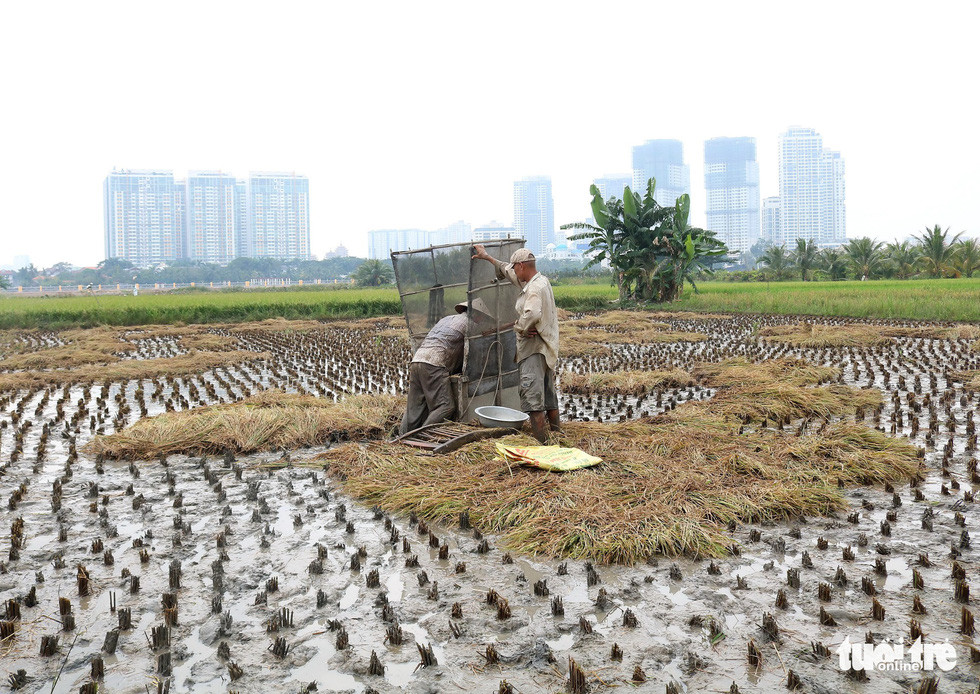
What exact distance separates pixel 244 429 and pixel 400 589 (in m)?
3.68

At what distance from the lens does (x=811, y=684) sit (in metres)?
2.81

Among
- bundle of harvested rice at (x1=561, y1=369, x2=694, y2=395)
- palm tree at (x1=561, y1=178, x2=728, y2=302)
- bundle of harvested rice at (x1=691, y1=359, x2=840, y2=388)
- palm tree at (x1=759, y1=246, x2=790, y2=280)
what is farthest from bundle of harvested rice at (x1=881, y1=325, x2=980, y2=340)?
palm tree at (x1=759, y1=246, x2=790, y2=280)

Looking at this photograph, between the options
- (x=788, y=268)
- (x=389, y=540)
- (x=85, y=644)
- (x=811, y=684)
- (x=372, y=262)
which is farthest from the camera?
(x=372, y=262)

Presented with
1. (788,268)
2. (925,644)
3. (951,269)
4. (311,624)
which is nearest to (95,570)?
(311,624)

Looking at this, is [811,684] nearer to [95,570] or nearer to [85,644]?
[85,644]

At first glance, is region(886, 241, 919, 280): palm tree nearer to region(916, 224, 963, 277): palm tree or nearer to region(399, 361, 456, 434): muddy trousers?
region(916, 224, 963, 277): palm tree

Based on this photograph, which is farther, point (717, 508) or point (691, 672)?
point (717, 508)

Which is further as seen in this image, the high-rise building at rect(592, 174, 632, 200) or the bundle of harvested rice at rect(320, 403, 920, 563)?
the high-rise building at rect(592, 174, 632, 200)

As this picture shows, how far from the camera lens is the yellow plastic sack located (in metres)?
5.27

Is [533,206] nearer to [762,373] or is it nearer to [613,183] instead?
[613,183]

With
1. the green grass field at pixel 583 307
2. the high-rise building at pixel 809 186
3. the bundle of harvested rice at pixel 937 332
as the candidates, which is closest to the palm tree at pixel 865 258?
the green grass field at pixel 583 307

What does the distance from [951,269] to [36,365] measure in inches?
1457

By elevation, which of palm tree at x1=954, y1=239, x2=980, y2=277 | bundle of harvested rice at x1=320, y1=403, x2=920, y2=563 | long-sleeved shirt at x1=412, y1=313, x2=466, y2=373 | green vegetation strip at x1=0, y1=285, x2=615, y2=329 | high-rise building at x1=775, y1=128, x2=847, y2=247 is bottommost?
bundle of harvested rice at x1=320, y1=403, x2=920, y2=563

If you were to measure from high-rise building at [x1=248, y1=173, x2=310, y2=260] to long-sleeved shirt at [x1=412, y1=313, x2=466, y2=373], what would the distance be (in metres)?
134
